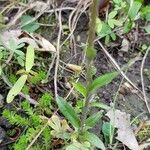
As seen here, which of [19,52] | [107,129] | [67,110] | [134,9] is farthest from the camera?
[134,9]

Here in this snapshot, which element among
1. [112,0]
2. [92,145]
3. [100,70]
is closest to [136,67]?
[100,70]

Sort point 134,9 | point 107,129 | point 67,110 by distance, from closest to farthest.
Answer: point 67,110, point 107,129, point 134,9

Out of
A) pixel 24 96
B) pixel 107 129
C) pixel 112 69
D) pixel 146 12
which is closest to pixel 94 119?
pixel 107 129

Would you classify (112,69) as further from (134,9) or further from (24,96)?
(24,96)

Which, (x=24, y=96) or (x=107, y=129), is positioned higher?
(x=24, y=96)

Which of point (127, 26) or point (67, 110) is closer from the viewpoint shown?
point (67, 110)

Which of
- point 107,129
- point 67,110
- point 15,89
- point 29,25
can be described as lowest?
point 107,129

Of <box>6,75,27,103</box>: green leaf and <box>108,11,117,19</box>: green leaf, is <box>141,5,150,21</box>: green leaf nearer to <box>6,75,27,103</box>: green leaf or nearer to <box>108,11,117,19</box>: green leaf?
<box>108,11,117,19</box>: green leaf

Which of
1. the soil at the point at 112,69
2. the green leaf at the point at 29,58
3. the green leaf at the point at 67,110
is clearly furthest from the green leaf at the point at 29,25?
the green leaf at the point at 67,110

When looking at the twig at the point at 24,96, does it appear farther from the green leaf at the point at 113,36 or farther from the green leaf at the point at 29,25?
the green leaf at the point at 113,36

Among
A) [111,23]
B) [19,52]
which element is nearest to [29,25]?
[19,52]
